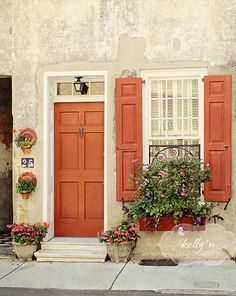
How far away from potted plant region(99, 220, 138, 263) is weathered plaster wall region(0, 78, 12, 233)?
3.26 metres

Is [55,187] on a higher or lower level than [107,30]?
lower

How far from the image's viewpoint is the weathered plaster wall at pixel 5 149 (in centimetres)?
1107

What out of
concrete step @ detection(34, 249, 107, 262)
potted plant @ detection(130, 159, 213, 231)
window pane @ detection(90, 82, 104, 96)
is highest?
window pane @ detection(90, 82, 104, 96)

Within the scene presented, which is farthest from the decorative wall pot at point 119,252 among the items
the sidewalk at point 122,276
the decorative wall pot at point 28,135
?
the decorative wall pot at point 28,135

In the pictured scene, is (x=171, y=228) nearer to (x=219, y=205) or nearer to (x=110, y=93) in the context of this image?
(x=219, y=205)

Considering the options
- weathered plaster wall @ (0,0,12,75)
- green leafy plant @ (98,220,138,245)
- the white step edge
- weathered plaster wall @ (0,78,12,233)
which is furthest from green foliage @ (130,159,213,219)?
weathered plaster wall @ (0,78,12,233)

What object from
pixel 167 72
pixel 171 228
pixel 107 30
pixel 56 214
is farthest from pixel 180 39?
pixel 56 214

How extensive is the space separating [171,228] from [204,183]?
0.89m

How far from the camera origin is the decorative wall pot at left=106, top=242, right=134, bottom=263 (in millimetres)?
8617

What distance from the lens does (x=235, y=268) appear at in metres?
8.16

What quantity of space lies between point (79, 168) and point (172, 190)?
1.87 metres

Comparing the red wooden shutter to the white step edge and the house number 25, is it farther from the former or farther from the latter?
the house number 25

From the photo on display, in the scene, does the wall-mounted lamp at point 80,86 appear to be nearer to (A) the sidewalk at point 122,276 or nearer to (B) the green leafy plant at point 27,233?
(B) the green leafy plant at point 27,233

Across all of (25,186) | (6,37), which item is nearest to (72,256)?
(25,186)
